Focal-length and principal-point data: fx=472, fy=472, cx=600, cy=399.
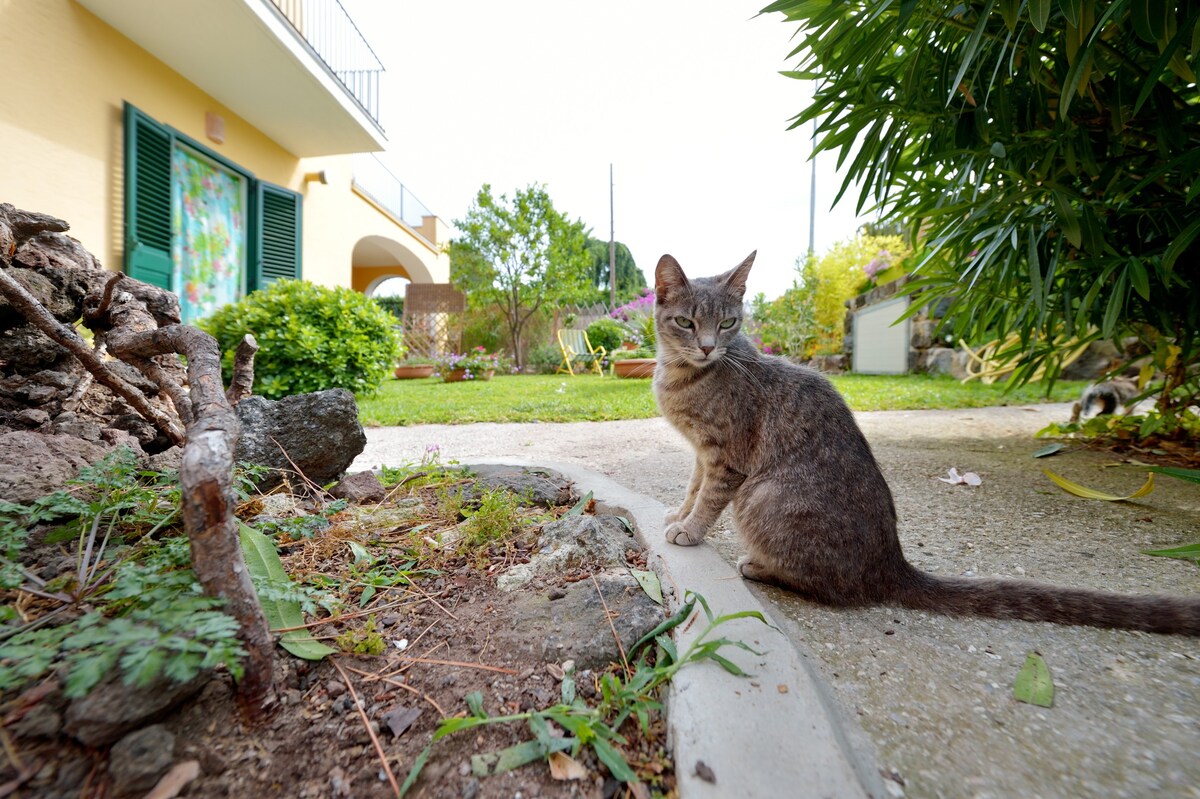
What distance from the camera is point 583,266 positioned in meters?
15.1

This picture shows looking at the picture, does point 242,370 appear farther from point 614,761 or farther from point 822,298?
point 822,298

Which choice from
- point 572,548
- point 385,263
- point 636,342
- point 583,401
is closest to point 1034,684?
point 572,548

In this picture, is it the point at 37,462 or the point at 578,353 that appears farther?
the point at 578,353

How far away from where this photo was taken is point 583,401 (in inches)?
239

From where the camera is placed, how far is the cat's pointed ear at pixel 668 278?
6.43 ft

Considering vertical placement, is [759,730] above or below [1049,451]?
below

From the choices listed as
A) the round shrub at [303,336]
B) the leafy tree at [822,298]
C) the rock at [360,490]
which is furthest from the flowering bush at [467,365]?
the rock at [360,490]

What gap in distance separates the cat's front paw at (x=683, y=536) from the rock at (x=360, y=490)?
113cm

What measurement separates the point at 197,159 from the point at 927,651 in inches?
350

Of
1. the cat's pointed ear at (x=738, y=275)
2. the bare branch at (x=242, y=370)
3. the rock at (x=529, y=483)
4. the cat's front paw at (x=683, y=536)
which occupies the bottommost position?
A: the cat's front paw at (x=683, y=536)

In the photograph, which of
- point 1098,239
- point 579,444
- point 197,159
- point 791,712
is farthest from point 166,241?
point 1098,239

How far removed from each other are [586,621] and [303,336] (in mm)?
5332

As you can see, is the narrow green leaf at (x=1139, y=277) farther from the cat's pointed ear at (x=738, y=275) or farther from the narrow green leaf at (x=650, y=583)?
the narrow green leaf at (x=650, y=583)

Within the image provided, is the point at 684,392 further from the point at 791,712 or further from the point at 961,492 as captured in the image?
the point at 961,492
